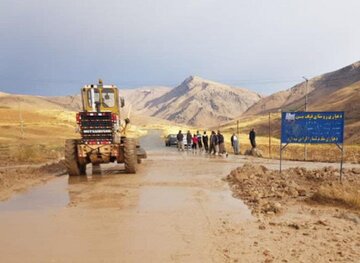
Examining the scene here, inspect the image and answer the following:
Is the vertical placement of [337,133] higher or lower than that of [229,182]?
higher

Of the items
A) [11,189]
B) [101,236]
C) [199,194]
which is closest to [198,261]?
[101,236]

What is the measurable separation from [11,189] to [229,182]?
282 inches

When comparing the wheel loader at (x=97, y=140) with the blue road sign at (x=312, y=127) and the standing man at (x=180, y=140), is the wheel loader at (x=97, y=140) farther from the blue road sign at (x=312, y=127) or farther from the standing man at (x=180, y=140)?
the standing man at (x=180, y=140)

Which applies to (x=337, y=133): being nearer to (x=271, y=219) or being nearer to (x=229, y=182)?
(x=229, y=182)

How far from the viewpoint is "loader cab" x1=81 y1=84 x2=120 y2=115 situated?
17172 mm

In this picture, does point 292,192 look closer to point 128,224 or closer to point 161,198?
point 161,198

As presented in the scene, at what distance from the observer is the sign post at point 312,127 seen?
49.3 feet

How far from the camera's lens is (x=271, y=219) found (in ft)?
28.5

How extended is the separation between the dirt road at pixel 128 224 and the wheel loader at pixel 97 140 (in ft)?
7.62

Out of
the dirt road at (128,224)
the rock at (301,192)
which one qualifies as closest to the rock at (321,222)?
the dirt road at (128,224)

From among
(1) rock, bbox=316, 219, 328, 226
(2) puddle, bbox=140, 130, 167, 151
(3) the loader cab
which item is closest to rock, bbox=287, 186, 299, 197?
(1) rock, bbox=316, 219, 328, 226

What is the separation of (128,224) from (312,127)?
362 inches

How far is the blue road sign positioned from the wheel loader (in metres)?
5.90

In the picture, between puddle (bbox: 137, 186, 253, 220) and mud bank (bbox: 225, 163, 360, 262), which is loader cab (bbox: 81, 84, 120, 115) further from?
mud bank (bbox: 225, 163, 360, 262)
